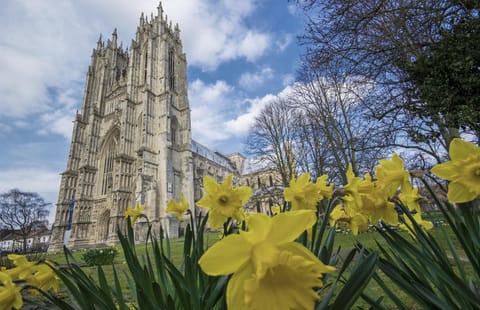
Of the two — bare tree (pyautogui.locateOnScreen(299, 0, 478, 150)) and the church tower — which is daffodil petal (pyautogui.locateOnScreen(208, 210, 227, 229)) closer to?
bare tree (pyautogui.locateOnScreen(299, 0, 478, 150))

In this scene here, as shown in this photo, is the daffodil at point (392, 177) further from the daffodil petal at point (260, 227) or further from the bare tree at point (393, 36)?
the bare tree at point (393, 36)

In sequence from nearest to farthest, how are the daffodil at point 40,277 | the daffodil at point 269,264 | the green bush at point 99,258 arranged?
1. the daffodil at point 269,264
2. the daffodil at point 40,277
3. the green bush at point 99,258

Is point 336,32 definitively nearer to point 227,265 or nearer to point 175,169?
point 227,265

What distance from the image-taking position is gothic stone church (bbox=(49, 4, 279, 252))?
21.9 m

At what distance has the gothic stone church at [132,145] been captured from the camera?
21.9 meters

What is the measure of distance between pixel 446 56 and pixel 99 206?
30.1 m

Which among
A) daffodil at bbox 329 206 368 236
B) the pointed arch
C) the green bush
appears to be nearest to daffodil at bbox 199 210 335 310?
daffodil at bbox 329 206 368 236

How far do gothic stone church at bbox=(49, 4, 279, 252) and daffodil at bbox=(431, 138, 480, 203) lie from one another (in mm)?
18497

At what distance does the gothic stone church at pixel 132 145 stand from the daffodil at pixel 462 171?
18.5 meters

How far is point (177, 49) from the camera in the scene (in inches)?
1225

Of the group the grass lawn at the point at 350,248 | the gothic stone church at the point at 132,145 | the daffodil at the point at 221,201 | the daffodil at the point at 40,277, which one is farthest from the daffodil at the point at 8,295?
the gothic stone church at the point at 132,145

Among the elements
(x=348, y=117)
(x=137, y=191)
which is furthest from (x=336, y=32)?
(x=137, y=191)

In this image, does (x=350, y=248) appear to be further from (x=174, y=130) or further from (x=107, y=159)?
(x=107, y=159)

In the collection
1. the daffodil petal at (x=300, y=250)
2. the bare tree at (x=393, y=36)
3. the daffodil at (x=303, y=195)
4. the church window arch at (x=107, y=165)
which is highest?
the church window arch at (x=107, y=165)
